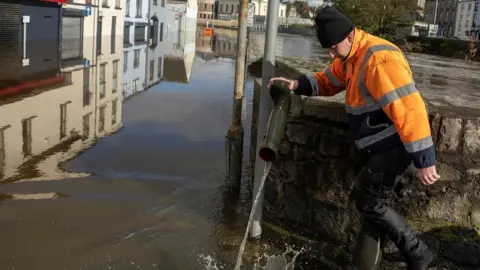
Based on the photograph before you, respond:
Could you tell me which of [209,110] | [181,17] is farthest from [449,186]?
[181,17]

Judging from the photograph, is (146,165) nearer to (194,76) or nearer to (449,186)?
(449,186)

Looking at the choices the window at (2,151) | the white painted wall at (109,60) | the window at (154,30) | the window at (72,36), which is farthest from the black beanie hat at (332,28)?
the window at (154,30)

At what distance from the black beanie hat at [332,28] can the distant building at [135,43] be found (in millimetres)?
13247

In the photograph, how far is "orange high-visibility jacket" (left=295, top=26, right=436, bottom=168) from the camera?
3.48 m

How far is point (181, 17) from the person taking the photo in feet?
224

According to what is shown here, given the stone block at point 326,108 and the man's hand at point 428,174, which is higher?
the stone block at point 326,108

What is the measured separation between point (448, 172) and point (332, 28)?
177 cm

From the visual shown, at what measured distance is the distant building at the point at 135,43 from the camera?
61.8ft

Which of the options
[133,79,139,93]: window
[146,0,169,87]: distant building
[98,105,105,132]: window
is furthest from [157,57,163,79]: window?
[98,105,105,132]: window

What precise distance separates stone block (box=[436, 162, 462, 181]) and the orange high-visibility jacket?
1082 mm

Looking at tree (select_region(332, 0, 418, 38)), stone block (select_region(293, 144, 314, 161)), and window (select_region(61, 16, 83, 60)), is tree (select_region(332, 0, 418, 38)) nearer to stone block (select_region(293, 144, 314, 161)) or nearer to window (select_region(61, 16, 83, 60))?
window (select_region(61, 16, 83, 60))

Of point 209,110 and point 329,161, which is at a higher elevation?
point 329,161

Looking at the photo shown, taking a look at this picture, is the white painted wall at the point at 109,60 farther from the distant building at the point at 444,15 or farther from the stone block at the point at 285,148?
the distant building at the point at 444,15

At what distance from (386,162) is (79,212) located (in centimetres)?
379
